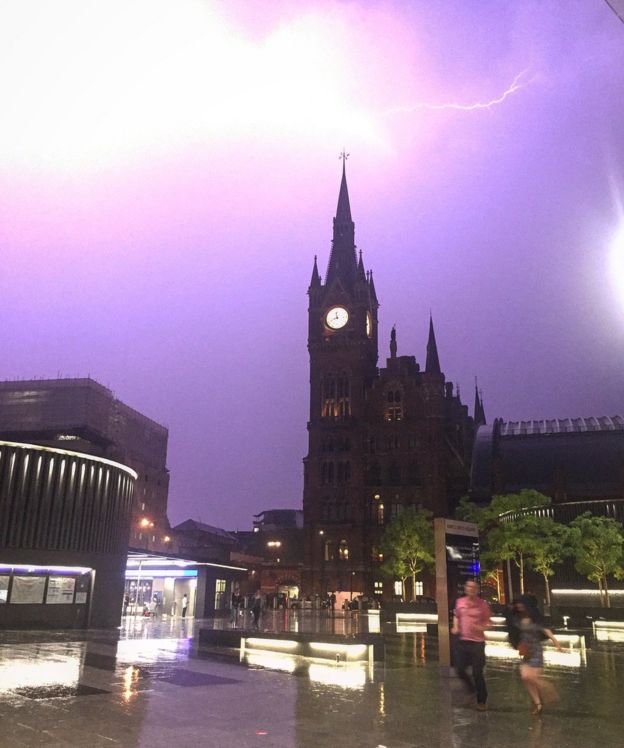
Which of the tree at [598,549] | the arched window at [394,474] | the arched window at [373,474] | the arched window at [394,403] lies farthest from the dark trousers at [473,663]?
the arched window at [394,403]

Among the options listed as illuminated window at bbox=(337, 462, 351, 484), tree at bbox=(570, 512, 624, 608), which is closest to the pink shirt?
tree at bbox=(570, 512, 624, 608)

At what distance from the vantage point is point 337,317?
10769cm

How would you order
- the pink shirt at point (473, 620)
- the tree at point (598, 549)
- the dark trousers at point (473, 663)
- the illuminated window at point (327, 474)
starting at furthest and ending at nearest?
the illuminated window at point (327, 474) → the tree at point (598, 549) → the pink shirt at point (473, 620) → the dark trousers at point (473, 663)

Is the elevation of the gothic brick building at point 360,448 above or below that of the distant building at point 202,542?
above

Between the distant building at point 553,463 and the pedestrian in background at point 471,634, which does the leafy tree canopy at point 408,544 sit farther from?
the pedestrian in background at point 471,634

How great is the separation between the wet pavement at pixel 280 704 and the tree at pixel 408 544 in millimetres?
57035

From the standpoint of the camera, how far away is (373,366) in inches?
4301

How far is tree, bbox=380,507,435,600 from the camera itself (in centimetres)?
7594

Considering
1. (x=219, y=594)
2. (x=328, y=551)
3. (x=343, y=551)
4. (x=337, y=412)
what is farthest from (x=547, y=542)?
(x=337, y=412)

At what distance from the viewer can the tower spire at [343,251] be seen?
112m

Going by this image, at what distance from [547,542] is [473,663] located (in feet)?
155

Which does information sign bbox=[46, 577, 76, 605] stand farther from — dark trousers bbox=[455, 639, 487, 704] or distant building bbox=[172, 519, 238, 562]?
distant building bbox=[172, 519, 238, 562]

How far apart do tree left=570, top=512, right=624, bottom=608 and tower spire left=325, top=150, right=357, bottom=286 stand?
66506mm

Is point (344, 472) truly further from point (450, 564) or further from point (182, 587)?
point (450, 564)
